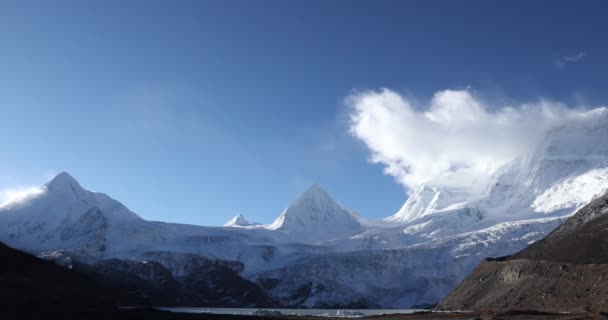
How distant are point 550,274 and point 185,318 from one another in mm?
88521

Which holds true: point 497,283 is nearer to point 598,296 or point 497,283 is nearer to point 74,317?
point 598,296

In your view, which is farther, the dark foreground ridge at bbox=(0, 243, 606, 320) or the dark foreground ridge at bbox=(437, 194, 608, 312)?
the dark foreground ridge at bbox=(437, 194, 608, 312)

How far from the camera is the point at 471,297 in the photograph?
18050 centimetres

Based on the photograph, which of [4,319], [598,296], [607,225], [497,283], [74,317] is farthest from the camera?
[497,283]

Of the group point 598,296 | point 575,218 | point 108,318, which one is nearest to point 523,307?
point 598,296

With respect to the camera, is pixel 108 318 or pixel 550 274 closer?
pixel 108 318

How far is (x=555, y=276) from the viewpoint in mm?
155000

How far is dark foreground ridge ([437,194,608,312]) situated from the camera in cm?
14338

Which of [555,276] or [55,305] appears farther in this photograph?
[555,276]

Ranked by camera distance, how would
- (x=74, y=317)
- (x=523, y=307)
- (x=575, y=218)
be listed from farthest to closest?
1. (x=575, y=218)
2. (x=523, y=307)
3. (x=74, y=317)

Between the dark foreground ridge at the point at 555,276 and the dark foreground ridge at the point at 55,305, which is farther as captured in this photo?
the dark foreground ridge at the point at 555,276

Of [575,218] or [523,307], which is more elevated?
[575,218]

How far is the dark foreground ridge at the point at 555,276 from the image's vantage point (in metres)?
143

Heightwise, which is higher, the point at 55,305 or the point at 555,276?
the point at 555,276
